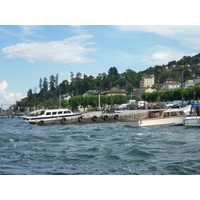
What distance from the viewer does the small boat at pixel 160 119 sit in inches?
1208

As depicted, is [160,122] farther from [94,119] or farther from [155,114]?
[94,119]

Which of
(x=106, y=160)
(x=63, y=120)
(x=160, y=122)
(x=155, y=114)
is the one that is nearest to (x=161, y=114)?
(x=155, y=114)

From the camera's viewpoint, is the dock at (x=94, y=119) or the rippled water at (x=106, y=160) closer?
the rippled water at (x=106, y=160)

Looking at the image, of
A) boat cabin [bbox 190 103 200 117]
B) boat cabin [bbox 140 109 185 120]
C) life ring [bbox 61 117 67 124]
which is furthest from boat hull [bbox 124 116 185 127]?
life ring [bbox 61 117 67 124]

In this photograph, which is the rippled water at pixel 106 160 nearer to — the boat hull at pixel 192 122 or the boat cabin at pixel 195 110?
the boat hull at pixel 192 122

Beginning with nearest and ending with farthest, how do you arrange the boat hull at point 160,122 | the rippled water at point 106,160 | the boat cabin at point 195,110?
the rippled water at point 106,160
the boat cabin at point 195,110
the boat hull at point 160,122

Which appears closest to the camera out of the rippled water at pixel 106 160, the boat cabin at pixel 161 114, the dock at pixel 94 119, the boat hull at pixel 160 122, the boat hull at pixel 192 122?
the rippled water at pixel 106 160

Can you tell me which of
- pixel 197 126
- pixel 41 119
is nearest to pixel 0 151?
pixel 197 126

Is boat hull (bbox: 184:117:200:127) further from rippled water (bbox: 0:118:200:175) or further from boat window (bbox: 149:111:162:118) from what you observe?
rippled water (bbox: 0:118:200:175)

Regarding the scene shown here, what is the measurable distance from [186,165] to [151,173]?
1748 millimetres

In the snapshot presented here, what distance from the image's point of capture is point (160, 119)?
3086cm

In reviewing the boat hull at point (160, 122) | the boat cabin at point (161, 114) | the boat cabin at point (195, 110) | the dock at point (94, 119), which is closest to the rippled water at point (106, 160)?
the boat hull at point (160, 122)

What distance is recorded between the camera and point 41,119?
44.6 metres

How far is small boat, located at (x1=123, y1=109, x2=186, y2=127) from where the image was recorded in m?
30.7
